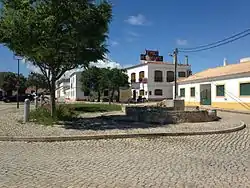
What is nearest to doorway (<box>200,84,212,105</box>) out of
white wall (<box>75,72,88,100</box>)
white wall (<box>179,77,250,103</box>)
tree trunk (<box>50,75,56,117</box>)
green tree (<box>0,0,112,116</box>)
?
white wall (<box>179,77,250,103</box>)

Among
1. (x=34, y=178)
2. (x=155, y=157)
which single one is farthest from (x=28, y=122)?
(x=34, y=178)

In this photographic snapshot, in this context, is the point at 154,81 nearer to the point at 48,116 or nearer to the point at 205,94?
the point at 205,94

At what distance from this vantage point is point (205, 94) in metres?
42.2

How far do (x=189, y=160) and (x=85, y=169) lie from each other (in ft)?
9.13

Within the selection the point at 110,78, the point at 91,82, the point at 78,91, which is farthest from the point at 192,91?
the point at 78,91

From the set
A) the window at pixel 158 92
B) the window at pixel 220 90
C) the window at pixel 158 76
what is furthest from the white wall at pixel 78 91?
the window at pixel 220 90

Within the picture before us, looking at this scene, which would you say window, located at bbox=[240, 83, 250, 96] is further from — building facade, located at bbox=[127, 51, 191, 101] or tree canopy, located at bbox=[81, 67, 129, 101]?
building facade, located at bbox=[127, 51, 191, 101]

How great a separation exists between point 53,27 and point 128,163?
951 cm

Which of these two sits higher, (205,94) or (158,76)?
(158,76)

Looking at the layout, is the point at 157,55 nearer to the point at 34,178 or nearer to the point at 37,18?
the point at 37,18

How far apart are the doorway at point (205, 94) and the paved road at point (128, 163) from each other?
92.5ft

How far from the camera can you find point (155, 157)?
9.97m

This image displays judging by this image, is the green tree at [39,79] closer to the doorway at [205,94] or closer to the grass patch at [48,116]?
the grass patch at [48,116]

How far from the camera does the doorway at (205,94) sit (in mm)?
41156
